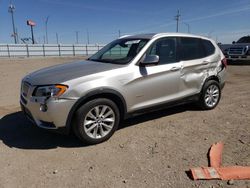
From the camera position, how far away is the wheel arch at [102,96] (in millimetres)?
4223

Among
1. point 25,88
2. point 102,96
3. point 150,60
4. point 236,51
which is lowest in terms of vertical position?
point 236,51

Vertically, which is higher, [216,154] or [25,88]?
[25,88]

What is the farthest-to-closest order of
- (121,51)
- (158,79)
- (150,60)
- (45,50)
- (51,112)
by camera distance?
(45,50) → (121,51) → (158,79) → (150,60) → (51,112)

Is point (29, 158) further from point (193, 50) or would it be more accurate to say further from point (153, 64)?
point (193, 50)

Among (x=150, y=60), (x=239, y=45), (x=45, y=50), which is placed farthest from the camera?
(x=45, y=50)

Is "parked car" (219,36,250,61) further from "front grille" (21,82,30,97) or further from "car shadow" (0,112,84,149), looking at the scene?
"front grille" (21,82,30,97)

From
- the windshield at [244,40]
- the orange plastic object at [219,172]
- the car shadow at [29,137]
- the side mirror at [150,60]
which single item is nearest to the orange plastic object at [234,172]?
the orange plastic object at [219,172]

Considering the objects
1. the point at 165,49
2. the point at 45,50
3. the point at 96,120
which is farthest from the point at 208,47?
the point at 45,50

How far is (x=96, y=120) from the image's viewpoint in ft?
14.7

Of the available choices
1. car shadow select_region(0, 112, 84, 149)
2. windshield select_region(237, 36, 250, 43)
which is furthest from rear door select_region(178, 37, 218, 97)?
windshield select_region(237, 36, 250, 43)

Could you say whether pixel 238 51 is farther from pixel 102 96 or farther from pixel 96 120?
pixel 96 120

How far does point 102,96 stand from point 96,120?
1.31 ft

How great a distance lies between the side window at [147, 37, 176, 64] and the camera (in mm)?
5238

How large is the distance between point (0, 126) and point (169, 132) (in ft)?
10.8
